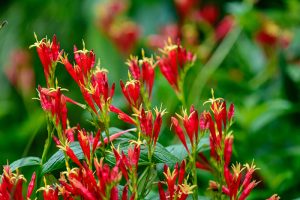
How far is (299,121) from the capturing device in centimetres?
150

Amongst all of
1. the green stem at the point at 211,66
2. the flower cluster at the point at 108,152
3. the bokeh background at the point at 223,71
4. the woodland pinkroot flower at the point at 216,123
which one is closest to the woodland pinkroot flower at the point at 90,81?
the flower cluster at the point at 108,152

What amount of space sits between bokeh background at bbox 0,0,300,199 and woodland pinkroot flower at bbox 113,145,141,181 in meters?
0.38

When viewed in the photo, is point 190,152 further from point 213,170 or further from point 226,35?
point 226,35

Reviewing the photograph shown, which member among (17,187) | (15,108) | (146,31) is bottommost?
(15,108)

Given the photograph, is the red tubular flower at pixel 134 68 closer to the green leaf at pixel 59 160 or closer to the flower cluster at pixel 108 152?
the flower cluster at pixel 108 152

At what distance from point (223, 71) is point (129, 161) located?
3.28 feet

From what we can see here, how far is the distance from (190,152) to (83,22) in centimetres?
163

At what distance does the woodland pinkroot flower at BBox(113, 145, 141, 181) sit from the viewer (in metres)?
0.63

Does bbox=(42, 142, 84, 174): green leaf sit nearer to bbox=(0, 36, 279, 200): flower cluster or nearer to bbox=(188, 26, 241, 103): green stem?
bbox=(0, 36, 279, 200): flower cluster

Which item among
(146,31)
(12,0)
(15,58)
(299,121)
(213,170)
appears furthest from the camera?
(12,0)

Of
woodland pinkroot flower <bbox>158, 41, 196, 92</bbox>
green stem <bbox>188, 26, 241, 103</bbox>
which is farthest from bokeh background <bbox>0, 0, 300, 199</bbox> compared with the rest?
Answer: woodland pinkroot flower <bbox>158, 41, 196, 92</bbox>

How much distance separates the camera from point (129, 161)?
25.2 inches

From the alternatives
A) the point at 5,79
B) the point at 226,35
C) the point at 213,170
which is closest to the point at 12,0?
the point at 5,79

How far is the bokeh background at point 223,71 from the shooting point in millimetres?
1319
